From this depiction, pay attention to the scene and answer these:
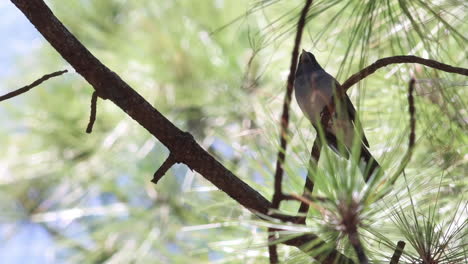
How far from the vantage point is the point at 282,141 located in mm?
729

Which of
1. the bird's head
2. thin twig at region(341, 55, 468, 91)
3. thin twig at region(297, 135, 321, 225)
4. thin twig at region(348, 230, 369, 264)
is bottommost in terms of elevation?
thin twig at region(348, 230, 369, 264)

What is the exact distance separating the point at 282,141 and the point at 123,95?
23 cm

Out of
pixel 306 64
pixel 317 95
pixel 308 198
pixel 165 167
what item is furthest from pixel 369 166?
pixel 306 64

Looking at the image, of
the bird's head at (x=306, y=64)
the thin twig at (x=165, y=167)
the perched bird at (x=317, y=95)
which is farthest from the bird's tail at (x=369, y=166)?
the bird's head at (x=306, y=64)

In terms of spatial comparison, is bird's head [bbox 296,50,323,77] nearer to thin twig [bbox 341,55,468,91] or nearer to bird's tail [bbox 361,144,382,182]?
bird's tail [bbox 361,144,382,182]

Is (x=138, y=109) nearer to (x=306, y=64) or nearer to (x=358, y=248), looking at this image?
(x=358, y=248)

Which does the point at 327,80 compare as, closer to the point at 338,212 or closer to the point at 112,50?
the point at 338,212

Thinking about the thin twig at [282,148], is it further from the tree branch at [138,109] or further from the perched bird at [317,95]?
the perched bird at [317,95]

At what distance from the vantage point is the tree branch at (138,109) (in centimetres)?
83

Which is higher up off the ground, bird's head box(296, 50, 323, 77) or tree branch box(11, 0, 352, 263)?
bird's head box(296, 50, 323, 77)

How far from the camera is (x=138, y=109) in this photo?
2.76ft

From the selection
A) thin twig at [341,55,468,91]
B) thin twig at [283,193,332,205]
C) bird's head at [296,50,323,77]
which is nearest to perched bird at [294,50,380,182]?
bird's head at [296,50,323,77]

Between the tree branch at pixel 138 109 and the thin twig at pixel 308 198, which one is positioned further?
the tree branch at pixel 138 109

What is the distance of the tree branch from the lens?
0.83 metres
